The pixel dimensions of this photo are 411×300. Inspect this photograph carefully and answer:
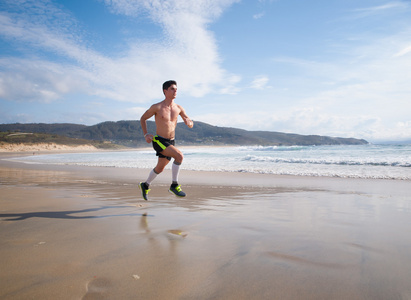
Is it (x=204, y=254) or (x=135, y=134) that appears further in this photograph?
(x=135, y=134)

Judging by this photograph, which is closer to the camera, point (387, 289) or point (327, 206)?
point (387, 289)

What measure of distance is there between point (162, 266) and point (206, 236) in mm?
818

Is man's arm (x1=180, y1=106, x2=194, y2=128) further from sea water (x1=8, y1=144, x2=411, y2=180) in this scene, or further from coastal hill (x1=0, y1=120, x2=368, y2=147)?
coastal hill (x1=0, y1=120, x2=368, y2=147)

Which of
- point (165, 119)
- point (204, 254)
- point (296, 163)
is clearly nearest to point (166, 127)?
point (165, 119)

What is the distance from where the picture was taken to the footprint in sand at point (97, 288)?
4.93 feet

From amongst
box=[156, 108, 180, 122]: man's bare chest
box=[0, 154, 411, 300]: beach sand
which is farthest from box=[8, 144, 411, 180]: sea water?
→ box=[0, 154, 411, 300]: beach sand

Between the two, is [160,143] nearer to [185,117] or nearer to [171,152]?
[171,152]

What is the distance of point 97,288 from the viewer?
1.60 meters

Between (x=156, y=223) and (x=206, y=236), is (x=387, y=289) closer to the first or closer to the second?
(x=206, y=236)

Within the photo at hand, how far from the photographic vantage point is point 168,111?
460 cm

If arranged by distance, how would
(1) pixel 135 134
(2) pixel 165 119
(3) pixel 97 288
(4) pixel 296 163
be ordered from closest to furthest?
(3) pixel 97 288
(2) pixel 165 119
(4) pixel 296 163
(1) pixel 135 134

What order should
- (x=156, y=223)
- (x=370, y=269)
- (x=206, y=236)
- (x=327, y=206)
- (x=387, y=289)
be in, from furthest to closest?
1. (x=327, y=206)
2. (x=156, y=223)
3. (x=206, y=236)
4. (x=370, y=269)
5. (x=387, y=289)

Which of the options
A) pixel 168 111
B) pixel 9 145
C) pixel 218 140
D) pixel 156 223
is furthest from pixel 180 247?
pixel 218 140

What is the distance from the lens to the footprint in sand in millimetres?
1504
